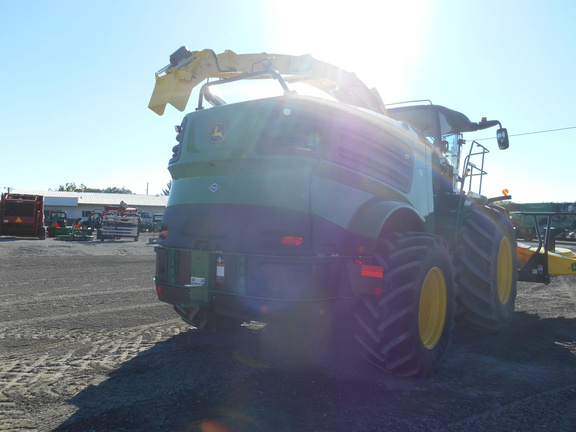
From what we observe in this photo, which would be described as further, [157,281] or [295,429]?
[157,281]

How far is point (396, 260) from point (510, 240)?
3336 millimetres

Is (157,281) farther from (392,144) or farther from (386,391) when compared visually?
(392,144)

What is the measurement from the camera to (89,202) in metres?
62.2

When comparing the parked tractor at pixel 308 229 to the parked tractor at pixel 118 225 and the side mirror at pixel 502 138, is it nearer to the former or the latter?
the side mirror at pixel 502 138

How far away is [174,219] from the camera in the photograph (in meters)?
4.35

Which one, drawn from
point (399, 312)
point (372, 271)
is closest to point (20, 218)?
point (372, 271)

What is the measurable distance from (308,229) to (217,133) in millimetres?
1345

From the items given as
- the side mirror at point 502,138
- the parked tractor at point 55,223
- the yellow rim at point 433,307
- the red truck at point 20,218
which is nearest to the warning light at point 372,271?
the yellow rim at point 433,307

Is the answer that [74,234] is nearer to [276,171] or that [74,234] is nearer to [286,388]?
[276,171]

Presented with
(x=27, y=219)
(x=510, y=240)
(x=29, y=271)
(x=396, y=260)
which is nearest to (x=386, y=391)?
(x=396, y=260)

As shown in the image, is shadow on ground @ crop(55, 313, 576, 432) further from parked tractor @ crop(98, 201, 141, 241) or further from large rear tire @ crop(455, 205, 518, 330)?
parked tractor @ crop(98, 201, 141, 241)

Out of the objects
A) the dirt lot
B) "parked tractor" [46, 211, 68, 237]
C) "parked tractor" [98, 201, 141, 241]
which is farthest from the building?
the dirt lot

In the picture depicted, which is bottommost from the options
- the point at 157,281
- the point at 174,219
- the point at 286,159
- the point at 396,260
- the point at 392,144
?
the point at 157,281

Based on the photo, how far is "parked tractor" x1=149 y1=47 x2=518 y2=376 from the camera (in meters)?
3.62
